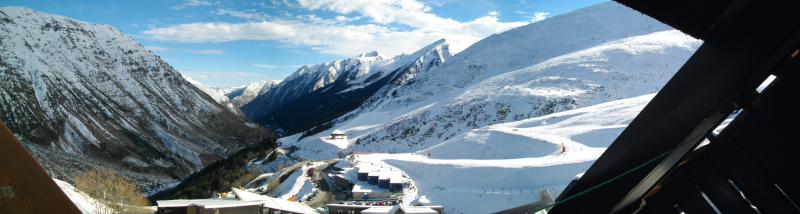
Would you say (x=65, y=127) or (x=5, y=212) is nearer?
(x=5, y=212)

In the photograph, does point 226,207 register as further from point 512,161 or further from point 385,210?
point 512,161

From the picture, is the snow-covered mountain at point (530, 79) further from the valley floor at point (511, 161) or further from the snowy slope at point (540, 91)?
the valley floor at point (511, 161)

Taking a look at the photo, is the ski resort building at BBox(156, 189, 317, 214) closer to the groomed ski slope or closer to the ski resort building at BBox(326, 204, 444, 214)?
the ski resort building at BBox(326, 204, 444, 214)

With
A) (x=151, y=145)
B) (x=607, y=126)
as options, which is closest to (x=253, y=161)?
(x=607, y=126)

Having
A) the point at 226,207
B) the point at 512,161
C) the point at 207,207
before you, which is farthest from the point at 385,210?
the point at 512,161

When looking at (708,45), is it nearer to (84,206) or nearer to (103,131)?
(84,206)

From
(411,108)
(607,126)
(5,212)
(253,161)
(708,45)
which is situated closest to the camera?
(5,212)
